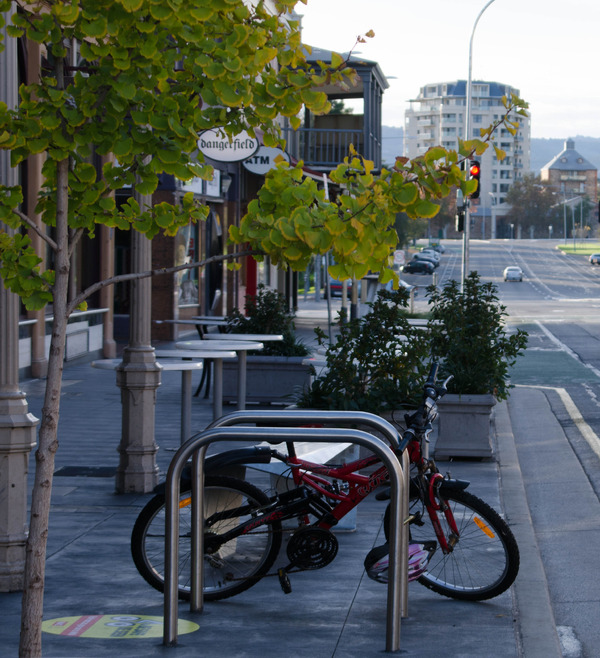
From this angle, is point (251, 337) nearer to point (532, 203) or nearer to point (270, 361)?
point (270, 361)

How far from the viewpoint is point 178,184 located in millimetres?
Result: 24641

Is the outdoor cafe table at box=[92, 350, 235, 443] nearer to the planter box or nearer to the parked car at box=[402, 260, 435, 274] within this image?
the planter box

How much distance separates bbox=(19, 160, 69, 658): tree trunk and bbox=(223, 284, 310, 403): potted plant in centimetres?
939

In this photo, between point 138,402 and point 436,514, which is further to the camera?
point 138,402

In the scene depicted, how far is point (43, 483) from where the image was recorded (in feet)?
13.4

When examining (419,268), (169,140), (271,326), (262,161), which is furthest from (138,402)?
(419,268)

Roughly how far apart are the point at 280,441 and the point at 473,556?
1643 millimetres

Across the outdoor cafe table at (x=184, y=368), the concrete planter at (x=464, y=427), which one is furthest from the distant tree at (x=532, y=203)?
the outdoor cafe table at (x=184, y=368)

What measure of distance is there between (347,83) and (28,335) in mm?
13238

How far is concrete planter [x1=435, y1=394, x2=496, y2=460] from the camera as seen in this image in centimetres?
1015

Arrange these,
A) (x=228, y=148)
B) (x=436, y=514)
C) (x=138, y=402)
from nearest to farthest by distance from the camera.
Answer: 1. (x=436, y=514)
2. (x=138, y=402)
3. (x=228, y=148)

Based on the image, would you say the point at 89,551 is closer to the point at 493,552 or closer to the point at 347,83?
the point at 493,552

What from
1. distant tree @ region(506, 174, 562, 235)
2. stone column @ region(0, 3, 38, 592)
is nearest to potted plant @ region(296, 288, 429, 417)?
stone column @ region(0, 3, 38, 592)

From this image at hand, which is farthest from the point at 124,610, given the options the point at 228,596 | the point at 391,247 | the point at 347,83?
the point at 347,83
